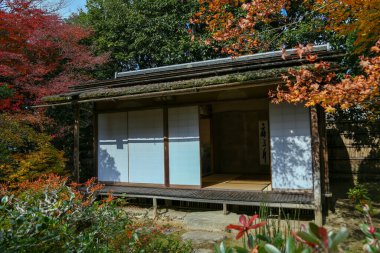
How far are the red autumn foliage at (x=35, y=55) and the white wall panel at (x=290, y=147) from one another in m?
7.47

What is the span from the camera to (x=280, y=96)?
507 cm

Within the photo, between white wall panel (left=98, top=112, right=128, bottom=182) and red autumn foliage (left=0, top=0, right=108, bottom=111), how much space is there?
2858mm

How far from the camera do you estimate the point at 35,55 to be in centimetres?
1105

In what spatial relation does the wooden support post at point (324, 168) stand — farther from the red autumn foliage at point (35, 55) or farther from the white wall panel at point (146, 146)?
the red autumn foliage at point (35, 55)

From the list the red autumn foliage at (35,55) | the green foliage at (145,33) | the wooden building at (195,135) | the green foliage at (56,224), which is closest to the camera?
the green foliage at (56,224)

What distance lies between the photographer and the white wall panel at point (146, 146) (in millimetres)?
7969

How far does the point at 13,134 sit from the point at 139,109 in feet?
10.6

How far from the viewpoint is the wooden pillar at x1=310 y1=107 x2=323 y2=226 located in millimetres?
5547

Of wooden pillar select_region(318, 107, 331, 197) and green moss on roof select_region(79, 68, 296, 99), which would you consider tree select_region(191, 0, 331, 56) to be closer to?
green moss on roof select_region(79, 68, 296, 99)

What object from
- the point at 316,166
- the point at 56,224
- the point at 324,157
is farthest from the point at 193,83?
the point at 56,224

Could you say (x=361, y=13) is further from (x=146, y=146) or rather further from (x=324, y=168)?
(x=146, y=146)

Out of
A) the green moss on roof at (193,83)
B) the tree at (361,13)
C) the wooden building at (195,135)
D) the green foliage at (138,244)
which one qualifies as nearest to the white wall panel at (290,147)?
the wooden building at (195,135)

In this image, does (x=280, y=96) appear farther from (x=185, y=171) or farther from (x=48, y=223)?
(x=48, y=223)

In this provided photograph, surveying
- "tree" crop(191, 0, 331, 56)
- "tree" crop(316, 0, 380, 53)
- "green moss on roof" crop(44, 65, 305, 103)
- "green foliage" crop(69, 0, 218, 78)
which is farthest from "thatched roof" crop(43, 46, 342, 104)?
"green foliage" crop(69, 0, 218, 78)
